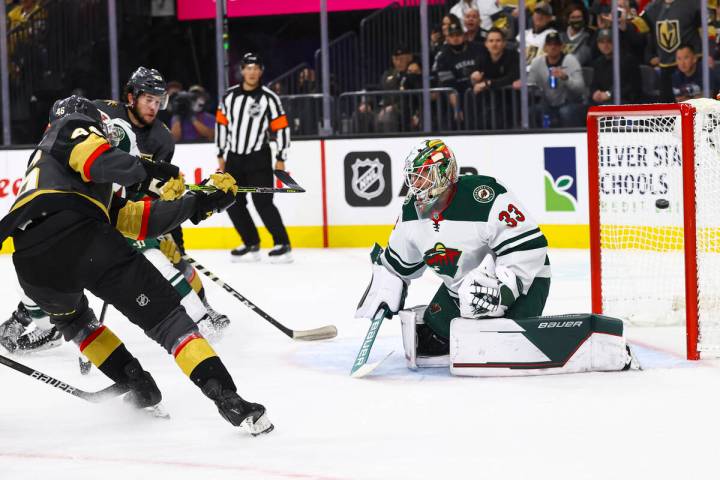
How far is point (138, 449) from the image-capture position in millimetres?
3234

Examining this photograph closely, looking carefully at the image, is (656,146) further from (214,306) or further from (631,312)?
(214,306)

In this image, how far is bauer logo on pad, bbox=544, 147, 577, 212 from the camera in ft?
24.5

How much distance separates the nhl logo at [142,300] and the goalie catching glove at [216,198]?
0.30m

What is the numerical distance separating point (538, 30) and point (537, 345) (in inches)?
185

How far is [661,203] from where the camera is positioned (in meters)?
5.52

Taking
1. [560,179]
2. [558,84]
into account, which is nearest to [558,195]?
[560,179]

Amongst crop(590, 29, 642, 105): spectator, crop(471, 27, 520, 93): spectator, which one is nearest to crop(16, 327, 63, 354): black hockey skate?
crop(471, 27, 520, 93): spectator

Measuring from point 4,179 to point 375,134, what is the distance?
241 cm

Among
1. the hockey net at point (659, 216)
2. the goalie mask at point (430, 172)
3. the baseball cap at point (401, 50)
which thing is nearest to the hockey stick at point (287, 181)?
the goalie mask at point (430, 172)

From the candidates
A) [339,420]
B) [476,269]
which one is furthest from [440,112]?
[339,420]

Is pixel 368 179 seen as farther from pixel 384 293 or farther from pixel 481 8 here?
pixel 384 293

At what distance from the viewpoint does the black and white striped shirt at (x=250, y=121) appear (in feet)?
24.3

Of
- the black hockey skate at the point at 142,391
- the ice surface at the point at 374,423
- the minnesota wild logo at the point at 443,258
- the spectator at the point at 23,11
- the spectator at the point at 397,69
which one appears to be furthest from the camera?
the spectator at the point at 23,11

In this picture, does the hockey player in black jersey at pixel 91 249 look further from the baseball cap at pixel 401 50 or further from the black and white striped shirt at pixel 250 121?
the baseball cap at pixel 401 50
